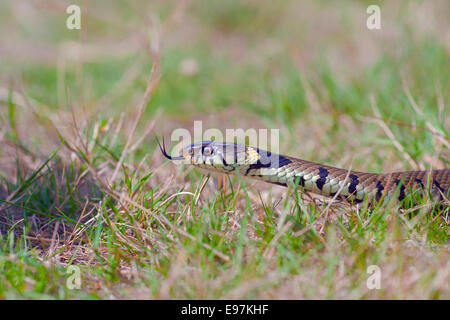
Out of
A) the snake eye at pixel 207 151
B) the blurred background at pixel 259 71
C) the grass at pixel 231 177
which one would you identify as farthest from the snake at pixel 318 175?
the blurred background at pixel 259 71

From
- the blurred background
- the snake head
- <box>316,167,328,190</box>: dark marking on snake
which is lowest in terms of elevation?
<box>316,167,328,190</box>: dark marking on snake

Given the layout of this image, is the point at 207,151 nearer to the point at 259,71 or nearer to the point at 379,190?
the point at 379,190

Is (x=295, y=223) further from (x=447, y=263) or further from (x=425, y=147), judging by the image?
(x=425, y=147)

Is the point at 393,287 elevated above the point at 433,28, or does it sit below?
below

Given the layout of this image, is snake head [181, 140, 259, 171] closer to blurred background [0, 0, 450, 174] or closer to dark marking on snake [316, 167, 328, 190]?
dark marking on snake [316, 167, 328, 190]

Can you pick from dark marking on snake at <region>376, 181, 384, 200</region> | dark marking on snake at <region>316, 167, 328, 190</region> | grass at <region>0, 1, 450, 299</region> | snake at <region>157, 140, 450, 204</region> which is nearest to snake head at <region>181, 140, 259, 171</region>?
snake at <region>157, 140, 450, 204</region>
